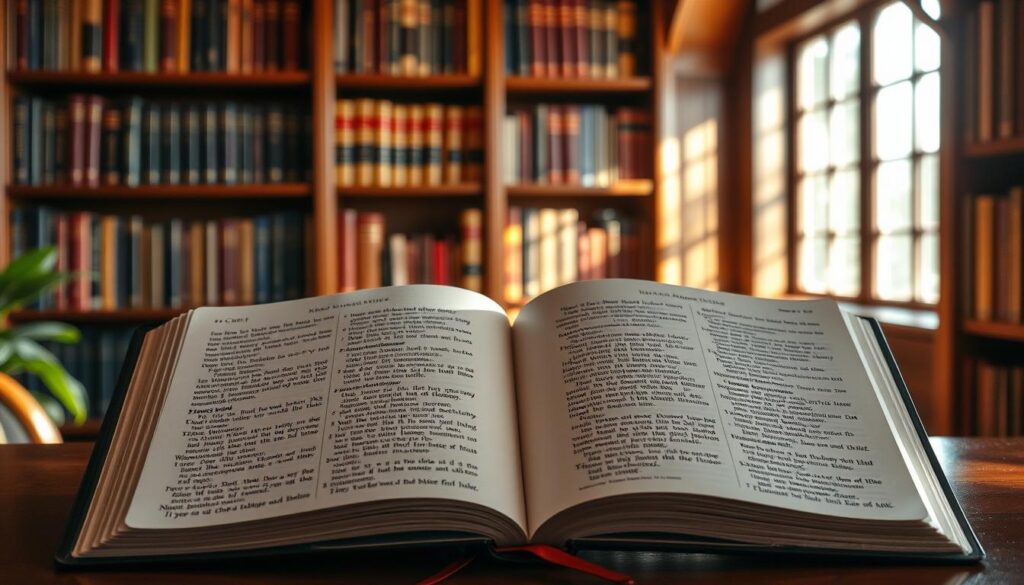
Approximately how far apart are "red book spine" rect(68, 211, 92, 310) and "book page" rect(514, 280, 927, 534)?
7.12 feet

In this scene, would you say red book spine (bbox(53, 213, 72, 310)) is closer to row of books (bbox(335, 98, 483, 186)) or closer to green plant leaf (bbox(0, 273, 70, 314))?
green plant leaf (bbox(0, 273, 70, 314))

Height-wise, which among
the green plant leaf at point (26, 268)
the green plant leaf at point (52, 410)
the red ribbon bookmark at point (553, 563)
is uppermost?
the green plant leaf at point (26, 268)

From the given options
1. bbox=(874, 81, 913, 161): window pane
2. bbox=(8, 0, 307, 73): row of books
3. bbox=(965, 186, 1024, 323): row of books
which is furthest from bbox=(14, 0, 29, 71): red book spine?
bbox=(965, 186, 1024, 323): row of books

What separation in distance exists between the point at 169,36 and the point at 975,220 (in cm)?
208

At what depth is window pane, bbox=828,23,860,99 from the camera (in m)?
2.43

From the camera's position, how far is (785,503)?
53 cm

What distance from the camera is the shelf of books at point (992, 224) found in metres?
1.66

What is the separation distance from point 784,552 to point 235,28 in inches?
93.2

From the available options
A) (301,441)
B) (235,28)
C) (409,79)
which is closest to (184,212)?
(235,28)

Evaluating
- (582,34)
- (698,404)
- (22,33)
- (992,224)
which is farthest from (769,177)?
(698,404)

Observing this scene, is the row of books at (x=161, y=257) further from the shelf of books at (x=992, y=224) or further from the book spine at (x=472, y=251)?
Result: the shelf of books at (x=992, y=224)

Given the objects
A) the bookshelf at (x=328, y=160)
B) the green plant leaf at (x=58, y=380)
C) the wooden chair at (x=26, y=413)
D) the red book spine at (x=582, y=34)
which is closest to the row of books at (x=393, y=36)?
the bookshelf at (x=328, y=160)

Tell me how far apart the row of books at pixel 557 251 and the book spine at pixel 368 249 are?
1.20ft

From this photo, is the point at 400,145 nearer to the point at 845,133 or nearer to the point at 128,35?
the point at 128,35
